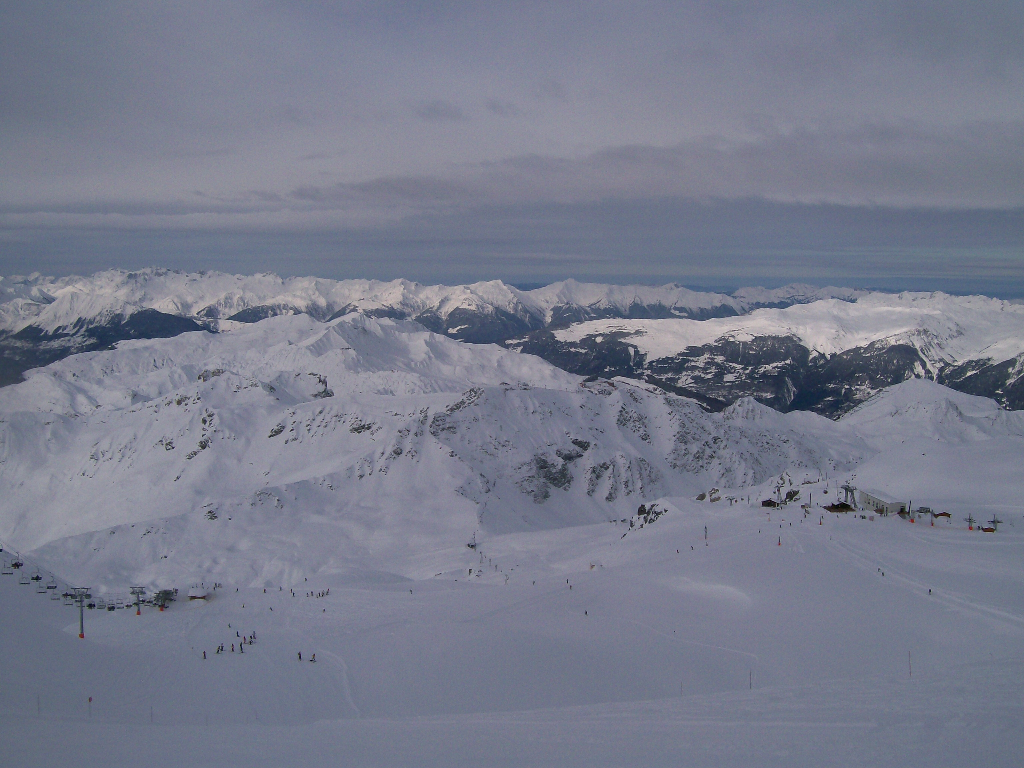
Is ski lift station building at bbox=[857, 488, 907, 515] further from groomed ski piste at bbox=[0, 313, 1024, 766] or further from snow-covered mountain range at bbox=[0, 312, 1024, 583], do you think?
snow-covered mountain range at bbox=[0, 312, 1024, 583]

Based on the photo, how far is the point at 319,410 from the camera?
4601 inches

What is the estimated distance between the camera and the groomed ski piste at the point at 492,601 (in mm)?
19594

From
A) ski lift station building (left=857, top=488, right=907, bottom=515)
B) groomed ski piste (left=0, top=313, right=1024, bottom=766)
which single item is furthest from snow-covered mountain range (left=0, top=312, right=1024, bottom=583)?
ski lift station building (left=857, top=488, right=907, bottom=515)

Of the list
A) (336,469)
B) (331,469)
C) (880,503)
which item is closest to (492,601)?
(880,503)

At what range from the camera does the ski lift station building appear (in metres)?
60.9

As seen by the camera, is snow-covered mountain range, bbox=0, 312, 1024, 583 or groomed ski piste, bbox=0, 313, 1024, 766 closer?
groomed ski piste, bbox=0, 313, 1024, 766

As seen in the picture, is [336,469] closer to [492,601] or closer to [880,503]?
[492,601]

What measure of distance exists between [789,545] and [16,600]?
52.6 meters

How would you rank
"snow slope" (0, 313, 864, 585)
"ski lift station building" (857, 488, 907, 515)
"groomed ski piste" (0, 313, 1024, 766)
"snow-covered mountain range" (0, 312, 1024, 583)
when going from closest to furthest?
"groomed ski piste" (0, 313, 1024, 766) < "ski lift station building" (857, 488, 907, 515) < "snow slope" (0, 313, 864, 585) < "snow-covered mountain range" (0, 312, 1024, 583)

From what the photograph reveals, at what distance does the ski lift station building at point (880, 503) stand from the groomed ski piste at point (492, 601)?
276 cm

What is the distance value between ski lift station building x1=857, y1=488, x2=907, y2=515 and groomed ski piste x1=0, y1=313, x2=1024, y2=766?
9.07 ft

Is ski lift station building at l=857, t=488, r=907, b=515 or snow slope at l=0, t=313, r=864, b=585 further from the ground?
ski lift station building at l=857, t=488, r=907, b=515

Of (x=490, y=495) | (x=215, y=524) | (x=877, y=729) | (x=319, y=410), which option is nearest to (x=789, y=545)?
(x=877, y=729)

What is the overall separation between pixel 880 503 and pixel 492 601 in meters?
42.5
